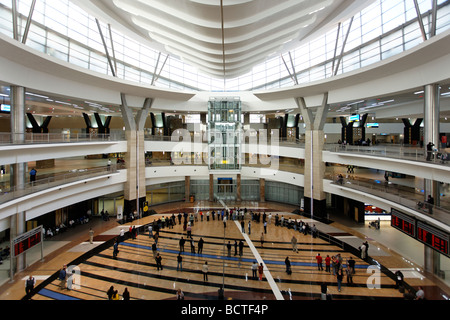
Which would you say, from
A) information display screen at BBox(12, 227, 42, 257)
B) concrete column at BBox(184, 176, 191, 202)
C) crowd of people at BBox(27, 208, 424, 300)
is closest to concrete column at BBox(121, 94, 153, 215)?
crowd of people at BBox(27, 208, 424, 300)

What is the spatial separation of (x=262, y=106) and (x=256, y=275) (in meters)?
18.5

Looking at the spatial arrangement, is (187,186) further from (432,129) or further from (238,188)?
(432,129)

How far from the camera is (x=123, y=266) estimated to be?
12.1 m

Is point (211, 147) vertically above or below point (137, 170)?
above

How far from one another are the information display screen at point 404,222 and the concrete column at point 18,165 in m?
19.3

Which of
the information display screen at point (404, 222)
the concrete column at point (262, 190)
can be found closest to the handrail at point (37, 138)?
the concrete column at point (262, 190)

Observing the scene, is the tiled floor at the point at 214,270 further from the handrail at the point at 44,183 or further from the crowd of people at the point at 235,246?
the handrail at the point at 44,183

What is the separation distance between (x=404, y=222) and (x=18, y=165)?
1984 centimetres

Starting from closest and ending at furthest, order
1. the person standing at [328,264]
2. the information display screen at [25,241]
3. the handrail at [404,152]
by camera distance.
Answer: the handrail at [404,152] < the information display screen at [25,241] < the person standing at [328,264]

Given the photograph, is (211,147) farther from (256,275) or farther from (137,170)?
(256,275)

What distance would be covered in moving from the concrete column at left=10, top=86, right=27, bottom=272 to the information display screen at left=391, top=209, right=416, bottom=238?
759 inches

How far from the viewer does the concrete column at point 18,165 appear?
11.9 meters

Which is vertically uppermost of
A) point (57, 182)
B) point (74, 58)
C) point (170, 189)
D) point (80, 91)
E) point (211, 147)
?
point (74, 58)

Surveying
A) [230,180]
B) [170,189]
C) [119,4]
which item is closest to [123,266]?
[119,4]
